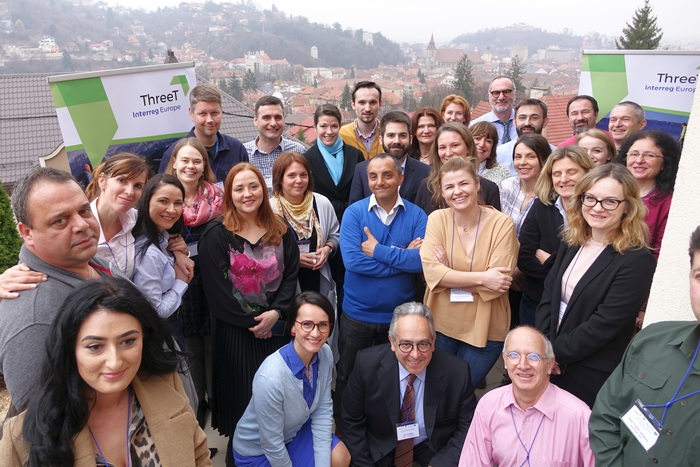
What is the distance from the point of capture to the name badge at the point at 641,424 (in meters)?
1.63

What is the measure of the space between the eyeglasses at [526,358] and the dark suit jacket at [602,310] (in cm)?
29

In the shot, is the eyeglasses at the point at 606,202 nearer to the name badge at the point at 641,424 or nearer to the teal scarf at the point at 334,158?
the name badge at the point at 641,424

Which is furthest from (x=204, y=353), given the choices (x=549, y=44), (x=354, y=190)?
(x=549, y=44)

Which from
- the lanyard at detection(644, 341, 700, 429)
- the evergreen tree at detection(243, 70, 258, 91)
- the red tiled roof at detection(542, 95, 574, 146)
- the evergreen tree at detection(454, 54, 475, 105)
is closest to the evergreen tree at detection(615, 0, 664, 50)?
the evergreen tree at detection(454, 54, 475, 105)

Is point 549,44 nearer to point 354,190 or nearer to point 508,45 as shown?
point 508,45

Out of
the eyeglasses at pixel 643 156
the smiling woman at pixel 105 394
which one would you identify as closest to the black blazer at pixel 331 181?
the eyeglasses at pixel 643 156

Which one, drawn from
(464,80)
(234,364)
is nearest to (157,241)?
(234,364)

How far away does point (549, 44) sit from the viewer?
114 metres

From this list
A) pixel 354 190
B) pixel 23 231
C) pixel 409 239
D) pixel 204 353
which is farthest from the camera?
pixel 354 190

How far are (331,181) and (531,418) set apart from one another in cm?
240

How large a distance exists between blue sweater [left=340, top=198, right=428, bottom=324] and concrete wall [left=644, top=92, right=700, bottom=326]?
1319 mm

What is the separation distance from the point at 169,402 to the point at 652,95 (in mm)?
5352

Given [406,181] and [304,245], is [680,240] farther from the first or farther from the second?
[304,245]

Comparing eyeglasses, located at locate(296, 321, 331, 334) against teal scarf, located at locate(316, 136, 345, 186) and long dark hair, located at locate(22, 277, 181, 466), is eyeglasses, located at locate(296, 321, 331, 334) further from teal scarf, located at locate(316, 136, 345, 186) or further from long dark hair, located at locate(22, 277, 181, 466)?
teal scarf, located at locate(316, 136, 345, 186)
